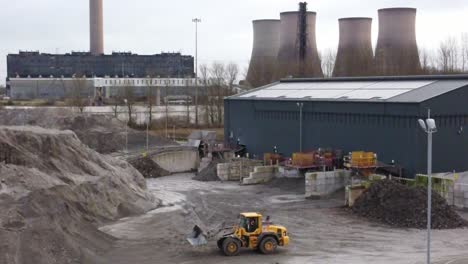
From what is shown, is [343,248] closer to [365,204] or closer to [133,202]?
[365,204]

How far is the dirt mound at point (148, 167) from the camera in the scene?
161ft

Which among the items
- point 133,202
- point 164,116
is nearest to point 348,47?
point 164,116

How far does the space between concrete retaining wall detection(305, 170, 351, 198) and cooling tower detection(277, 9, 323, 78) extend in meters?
39.3

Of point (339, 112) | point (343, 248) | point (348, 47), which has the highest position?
point (348, 47)

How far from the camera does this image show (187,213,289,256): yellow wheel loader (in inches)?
928

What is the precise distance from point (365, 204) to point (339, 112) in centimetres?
1106

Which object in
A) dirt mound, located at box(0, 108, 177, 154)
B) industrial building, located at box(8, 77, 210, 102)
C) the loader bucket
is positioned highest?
industrial building, located at box(8, 77, 210, 102)

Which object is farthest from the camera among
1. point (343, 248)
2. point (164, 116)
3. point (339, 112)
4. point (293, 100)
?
point (164, 116)

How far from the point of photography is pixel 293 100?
152 feet

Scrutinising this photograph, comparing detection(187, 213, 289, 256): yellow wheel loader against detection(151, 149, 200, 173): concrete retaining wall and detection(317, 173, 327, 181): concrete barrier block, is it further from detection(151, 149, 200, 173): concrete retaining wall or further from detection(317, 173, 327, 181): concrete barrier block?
detection(151, 149, 200, 173): concrete retaining wall

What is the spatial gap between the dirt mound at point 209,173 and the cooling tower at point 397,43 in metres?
28.3

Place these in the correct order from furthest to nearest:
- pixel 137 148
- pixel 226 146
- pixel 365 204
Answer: pixel 137 148, pixel 226 146, pixel 365 204

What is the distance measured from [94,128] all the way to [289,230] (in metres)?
35.3

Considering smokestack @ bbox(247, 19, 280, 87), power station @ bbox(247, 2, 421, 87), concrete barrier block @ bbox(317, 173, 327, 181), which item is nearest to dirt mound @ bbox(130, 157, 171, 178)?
concrete barrier block @ bbox(317, 173, 327, 181)
